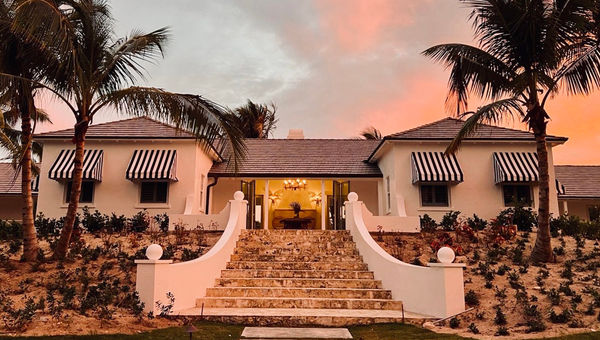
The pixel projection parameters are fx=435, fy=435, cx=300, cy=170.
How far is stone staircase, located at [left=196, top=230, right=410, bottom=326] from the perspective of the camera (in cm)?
888

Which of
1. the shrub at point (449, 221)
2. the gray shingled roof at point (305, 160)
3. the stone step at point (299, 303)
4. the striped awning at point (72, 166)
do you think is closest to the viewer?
the stone step at point (299, 303)

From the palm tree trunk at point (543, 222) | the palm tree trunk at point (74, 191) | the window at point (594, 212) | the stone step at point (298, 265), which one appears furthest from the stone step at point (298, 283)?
the window at point (594, 212)

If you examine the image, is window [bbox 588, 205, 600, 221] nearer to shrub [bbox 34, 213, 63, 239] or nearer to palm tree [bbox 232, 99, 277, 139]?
shrub [bbox 34, 213, 63, 239]

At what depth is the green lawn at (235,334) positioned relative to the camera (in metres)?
6.93

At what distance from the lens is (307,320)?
8.63m

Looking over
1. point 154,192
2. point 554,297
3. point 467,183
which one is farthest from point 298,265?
point 467,183

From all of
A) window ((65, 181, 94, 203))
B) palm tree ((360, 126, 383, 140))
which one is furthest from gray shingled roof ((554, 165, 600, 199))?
window ((65, 181, 94, 203))

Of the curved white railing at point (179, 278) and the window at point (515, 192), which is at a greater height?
the window at point (515, 192)

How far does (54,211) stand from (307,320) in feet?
44.5

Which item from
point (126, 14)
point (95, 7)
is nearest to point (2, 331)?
point (95, 7)

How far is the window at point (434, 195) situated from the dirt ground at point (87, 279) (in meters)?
8.39

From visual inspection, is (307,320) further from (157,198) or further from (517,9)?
(157,198)

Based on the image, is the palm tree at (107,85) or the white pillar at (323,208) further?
the white pillar at (323,208)

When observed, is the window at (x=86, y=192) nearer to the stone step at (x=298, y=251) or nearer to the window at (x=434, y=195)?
the stone step at (x=298, y=251)
